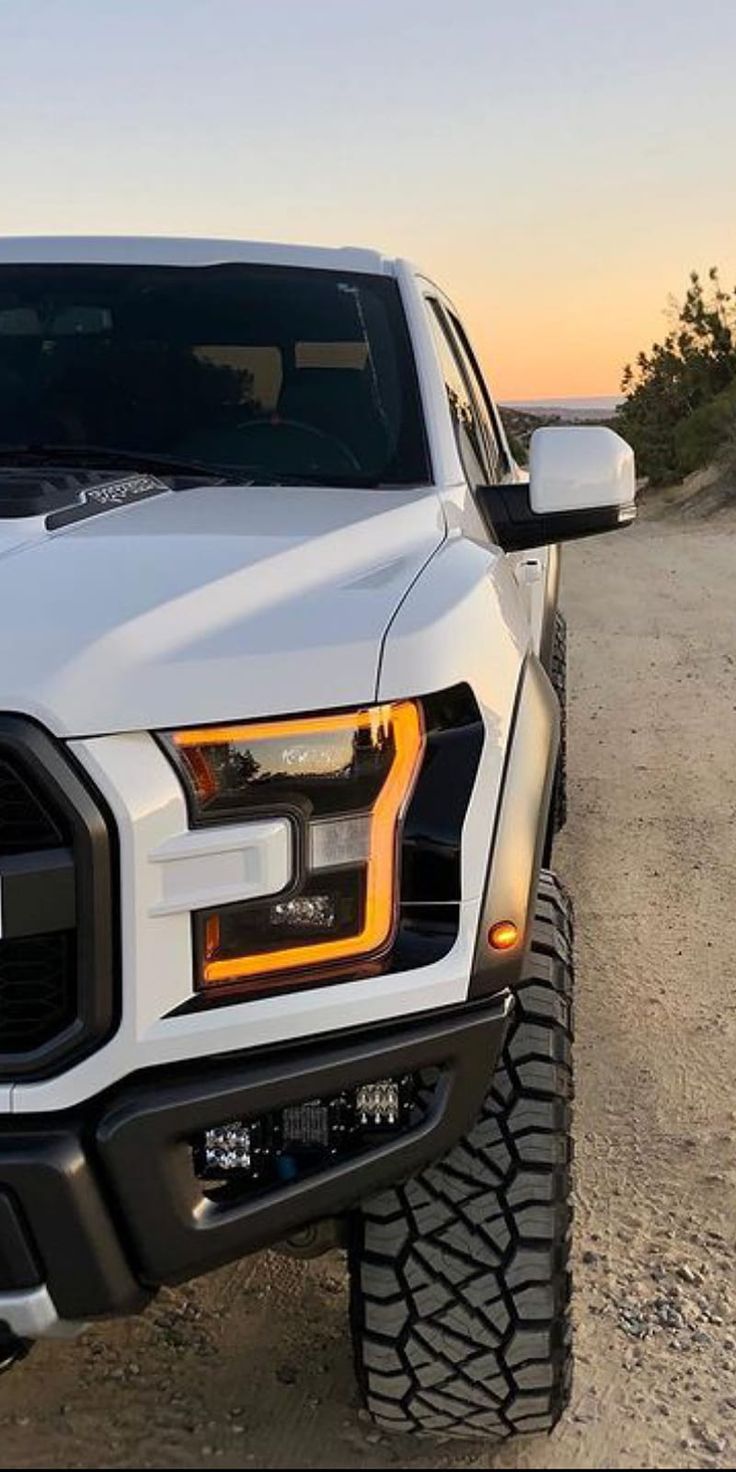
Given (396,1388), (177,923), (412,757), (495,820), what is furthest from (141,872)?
(396,1388)

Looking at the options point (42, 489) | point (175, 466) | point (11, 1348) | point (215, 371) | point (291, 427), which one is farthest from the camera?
point (215, 371)

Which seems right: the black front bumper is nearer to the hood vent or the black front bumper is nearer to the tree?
the hood vent

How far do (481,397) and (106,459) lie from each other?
6.01ft

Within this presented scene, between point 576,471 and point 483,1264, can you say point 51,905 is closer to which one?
point 483,1264

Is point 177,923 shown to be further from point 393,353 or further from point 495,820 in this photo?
point 393,353

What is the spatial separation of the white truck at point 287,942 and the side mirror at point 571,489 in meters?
0.50

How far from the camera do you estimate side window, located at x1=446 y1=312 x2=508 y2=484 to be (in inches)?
159

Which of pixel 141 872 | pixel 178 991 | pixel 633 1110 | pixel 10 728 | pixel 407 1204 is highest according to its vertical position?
pixel 10 728

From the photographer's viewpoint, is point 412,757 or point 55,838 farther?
point 412,757

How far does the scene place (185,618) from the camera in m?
1.69

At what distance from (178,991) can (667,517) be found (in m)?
20.5

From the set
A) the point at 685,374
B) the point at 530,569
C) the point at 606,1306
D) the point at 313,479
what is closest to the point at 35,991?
the point at 606,1306

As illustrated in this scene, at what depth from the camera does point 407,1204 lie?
1907 mm

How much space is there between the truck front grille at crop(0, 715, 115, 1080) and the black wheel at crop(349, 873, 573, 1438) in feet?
1.85
